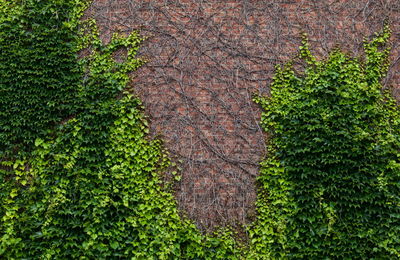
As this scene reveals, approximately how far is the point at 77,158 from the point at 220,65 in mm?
2144

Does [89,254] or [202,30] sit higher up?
[202,30]

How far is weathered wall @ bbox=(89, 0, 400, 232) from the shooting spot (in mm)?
5109

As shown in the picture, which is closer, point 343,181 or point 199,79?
point 343,181

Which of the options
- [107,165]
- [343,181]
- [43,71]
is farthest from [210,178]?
[43,71]

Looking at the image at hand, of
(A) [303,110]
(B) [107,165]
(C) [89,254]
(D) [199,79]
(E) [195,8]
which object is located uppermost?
(E) [195,8]

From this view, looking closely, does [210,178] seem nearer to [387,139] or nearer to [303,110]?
[303,110]

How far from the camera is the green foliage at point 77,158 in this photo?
476 centimetres

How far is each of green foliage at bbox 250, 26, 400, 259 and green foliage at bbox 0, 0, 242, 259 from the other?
0.74 meters

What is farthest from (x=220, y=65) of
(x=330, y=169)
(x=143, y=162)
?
(x=330, y=169)

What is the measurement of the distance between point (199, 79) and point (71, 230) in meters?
2.41

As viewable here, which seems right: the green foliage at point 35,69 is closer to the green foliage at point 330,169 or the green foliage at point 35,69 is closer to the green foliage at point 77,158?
the green foliage at point 77,158

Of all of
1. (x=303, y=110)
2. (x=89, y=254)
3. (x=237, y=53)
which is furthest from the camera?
(x=237, y=53)

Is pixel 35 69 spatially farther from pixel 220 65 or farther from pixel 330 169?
pixel 330 169

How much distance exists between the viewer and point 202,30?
217 inches
